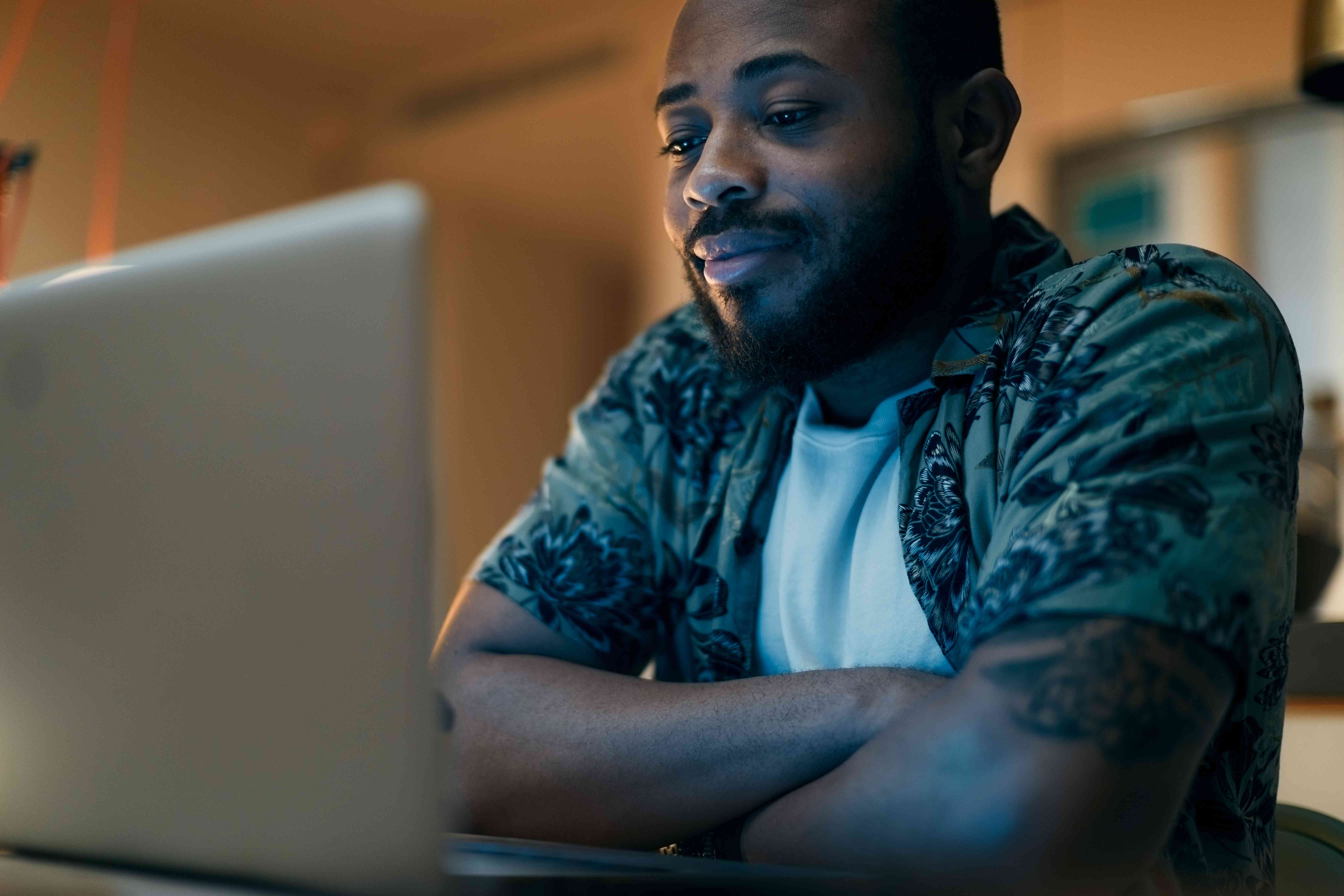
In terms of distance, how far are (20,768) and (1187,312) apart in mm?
782

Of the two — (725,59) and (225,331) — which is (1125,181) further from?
(225,331)

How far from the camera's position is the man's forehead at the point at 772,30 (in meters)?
1.06

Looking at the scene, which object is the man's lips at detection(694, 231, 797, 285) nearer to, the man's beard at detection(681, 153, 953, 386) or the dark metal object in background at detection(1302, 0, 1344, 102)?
the man's beard at detection(681, 153, 953, 386)

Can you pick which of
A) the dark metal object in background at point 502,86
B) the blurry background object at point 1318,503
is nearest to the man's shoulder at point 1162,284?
the blurry background object at point 1318,503

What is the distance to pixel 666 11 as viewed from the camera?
160 inches

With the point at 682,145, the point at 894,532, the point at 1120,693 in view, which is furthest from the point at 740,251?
the point at 1120,693

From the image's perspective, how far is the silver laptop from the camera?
0.46 m

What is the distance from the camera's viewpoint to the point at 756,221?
1062 mm

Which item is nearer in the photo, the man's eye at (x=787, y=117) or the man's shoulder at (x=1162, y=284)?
the man's shoulder at (x=1162, y=284)

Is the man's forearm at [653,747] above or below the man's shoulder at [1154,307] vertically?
below

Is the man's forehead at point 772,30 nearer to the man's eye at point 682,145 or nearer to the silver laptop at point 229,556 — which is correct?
the man's eye at point 682,145

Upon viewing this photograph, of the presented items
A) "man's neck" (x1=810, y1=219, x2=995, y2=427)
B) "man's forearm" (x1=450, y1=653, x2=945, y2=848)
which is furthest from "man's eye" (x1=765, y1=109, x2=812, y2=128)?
"man's forearm" (x1=450, y1=653, x2=945, y2=848)

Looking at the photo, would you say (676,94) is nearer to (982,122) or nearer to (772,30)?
(772,30)

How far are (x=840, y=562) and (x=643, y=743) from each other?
290mm
